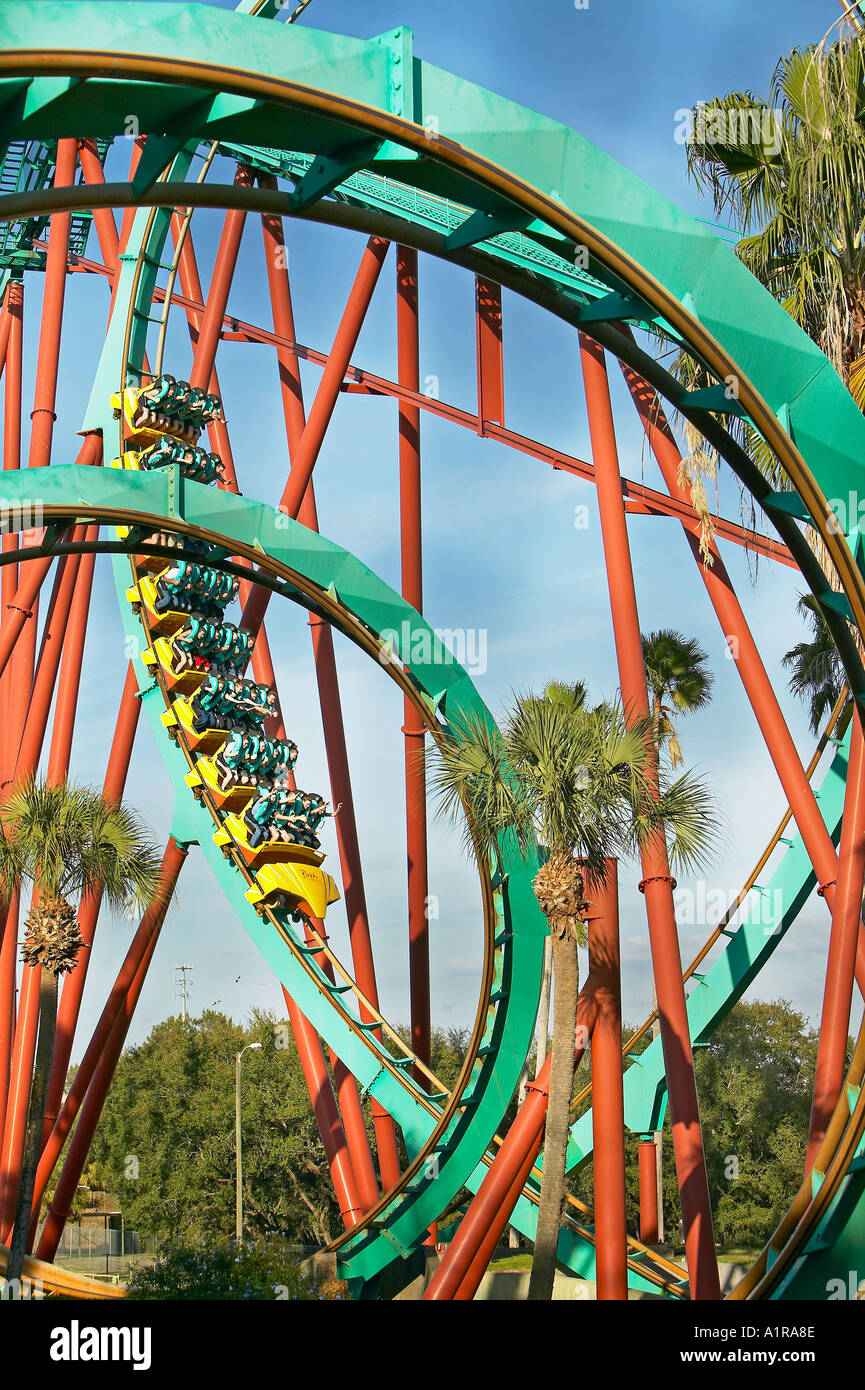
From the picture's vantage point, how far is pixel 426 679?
12195mm

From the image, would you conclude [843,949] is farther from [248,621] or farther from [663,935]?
[248,621]

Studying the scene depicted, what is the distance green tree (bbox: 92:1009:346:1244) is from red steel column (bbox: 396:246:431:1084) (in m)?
18.8

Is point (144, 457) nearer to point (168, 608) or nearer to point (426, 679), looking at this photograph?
point (168, 608)

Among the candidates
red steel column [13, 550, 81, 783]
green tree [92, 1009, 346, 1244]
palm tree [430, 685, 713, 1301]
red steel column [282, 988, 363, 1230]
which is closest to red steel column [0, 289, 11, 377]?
red steel column [13, 550, 81, 783]

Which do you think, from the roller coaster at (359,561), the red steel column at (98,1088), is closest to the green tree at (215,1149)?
the roller coaster at (359,561)

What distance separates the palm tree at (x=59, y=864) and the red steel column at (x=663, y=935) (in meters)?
4.39

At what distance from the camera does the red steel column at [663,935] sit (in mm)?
8859

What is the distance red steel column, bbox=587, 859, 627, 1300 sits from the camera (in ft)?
28.5

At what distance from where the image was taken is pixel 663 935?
9.68m

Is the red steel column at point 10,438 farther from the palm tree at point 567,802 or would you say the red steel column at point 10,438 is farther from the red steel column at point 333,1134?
the palm tree at point 567,802

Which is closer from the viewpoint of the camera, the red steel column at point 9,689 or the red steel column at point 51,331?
the red steel column at point 9,689

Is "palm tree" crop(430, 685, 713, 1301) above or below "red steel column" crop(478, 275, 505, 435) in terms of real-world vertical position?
below

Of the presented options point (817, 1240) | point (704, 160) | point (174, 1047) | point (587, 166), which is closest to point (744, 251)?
point (704, 160)

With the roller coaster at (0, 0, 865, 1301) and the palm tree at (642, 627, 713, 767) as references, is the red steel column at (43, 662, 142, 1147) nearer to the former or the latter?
the roller coaster at (0, 0, 865, 1301)
